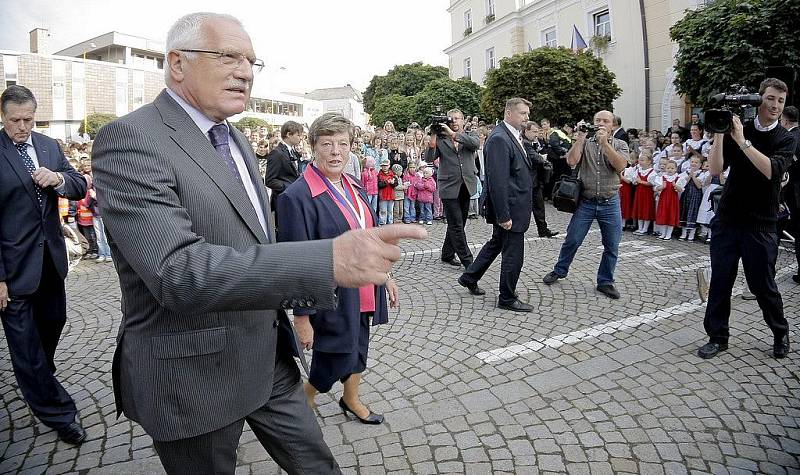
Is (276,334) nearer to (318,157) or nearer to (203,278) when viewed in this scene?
(203,278)

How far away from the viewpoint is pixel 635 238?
929cm

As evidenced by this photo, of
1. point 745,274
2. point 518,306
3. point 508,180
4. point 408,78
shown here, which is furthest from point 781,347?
point 408,78

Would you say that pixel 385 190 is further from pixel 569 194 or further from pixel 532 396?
pixel 532 396

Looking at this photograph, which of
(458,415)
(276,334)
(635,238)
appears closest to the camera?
(276,334)

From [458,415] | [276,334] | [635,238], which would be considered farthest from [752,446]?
[635,238]

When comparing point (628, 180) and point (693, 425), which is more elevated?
point (628, 180)

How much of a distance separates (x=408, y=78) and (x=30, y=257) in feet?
157

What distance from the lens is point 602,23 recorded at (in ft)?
81.3

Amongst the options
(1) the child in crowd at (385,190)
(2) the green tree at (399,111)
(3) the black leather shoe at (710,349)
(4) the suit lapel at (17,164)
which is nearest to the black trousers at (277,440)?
(4) the suit lapel at (17,164)

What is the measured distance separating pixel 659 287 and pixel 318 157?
4.90 meters

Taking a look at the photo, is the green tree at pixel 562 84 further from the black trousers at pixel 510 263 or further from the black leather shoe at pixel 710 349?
the black leather shoe at pixel 710 349

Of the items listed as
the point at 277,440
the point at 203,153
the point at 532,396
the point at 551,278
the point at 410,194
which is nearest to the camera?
the point at 203,153

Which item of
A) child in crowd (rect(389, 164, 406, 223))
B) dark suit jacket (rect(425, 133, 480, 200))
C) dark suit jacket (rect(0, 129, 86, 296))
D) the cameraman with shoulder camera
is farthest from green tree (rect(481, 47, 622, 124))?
dark suit jacket (rect(0, 129, 86, 296))

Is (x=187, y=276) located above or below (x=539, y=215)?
below
